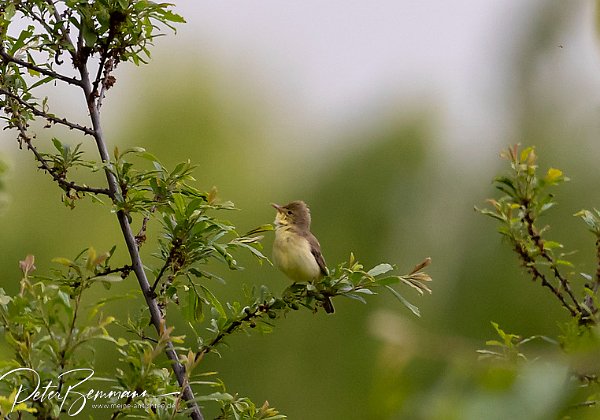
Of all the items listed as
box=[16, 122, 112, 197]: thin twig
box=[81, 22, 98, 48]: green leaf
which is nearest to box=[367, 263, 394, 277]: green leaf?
box=[16, 122, 112, 197]: thin twig

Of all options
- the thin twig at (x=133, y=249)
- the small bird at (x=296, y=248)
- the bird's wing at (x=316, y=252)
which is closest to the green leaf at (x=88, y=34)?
the thin twig at (x=133, y=249)

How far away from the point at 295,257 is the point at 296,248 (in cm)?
5

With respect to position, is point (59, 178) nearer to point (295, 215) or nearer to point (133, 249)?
point (133, 249)

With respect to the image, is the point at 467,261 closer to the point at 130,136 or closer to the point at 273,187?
the point at 273,187

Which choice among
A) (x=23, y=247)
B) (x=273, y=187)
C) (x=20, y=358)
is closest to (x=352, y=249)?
(x=273, y=187)

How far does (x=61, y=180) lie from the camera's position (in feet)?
7.11

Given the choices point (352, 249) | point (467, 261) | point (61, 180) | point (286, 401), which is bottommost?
point (286, 401)

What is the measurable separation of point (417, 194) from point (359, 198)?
1681 mm

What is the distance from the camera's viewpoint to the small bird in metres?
3.37

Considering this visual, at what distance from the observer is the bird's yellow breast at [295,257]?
3.36 metres

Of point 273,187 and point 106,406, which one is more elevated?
point 106,406

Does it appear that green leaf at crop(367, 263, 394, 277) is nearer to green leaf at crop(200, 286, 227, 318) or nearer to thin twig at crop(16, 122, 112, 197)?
green leaf at crop(200, 286, 227, 318)

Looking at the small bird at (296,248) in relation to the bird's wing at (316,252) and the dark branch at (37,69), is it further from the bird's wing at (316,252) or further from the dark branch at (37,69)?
the dark branch at (37,69)

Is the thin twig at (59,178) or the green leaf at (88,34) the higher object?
the green leaf at (88,34)
